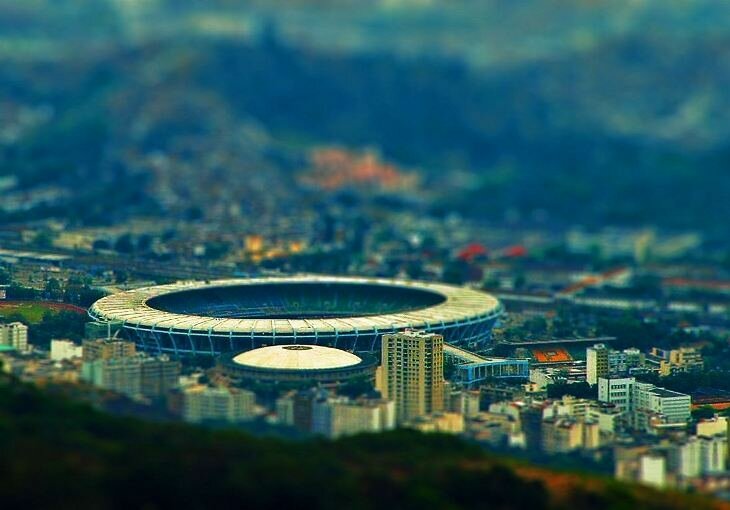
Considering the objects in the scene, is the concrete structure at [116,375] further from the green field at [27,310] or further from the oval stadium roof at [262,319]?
the green field at [27,310]

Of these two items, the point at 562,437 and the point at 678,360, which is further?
the point at 678,360

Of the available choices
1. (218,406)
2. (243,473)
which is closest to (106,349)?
(218,406)

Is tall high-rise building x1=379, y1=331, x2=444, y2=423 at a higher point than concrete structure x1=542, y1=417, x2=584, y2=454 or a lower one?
higher

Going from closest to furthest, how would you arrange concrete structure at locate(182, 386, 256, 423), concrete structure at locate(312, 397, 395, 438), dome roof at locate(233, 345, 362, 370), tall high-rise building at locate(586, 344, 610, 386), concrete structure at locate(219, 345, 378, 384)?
concrete structure at locate(312, 397, 395, 438) → concrete structure at locate(182, 386, 256, 423) → concrete structure at locate(219, 345, 378, 384) → dome roof at locate(233, 345, 362, 370) → tall high-rise building at locate(586, 344, 610, 386)

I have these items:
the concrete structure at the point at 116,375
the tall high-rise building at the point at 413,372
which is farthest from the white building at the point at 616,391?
the concrete structure at the point at 116,375

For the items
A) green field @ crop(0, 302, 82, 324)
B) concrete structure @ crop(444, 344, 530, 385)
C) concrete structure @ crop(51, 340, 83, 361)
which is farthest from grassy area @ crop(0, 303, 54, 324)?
concrete structure @ crop(444, 344, 530, 385)

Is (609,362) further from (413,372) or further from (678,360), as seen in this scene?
(413,372)

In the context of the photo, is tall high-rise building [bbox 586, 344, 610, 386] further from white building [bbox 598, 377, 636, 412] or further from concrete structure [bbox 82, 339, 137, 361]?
concrete structure [bbox 82, 339, 137, 361]
